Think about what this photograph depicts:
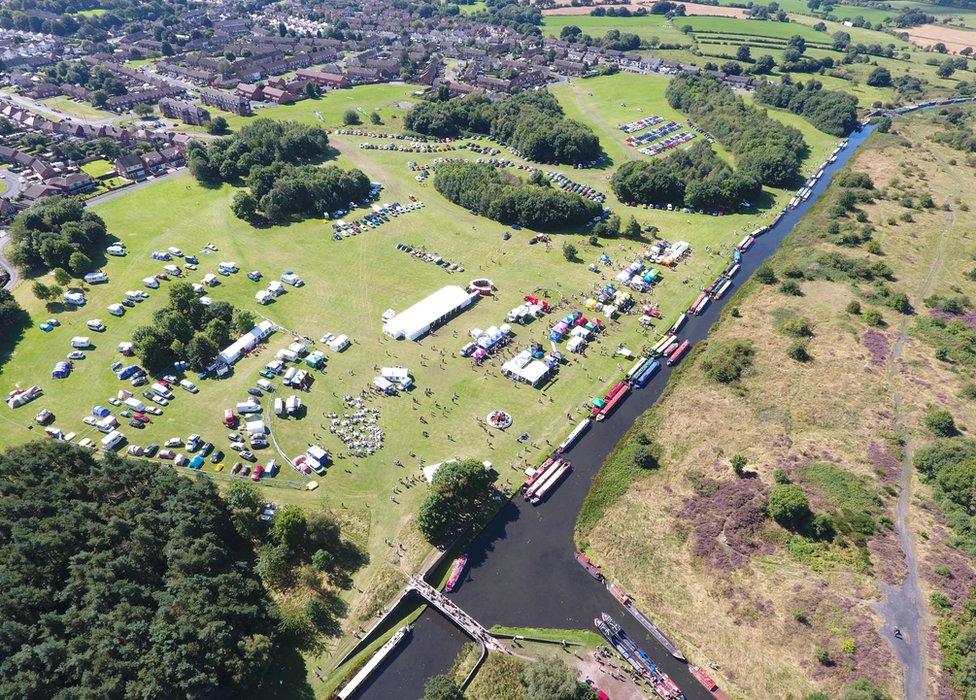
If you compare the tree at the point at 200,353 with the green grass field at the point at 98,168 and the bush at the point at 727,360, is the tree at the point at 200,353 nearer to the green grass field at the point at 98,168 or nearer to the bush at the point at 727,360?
the bush at the point at 727,360

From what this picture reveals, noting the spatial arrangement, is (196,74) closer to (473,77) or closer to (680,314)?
(473,77)

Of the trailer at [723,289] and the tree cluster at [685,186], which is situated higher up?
the tree cluster at [685,186]

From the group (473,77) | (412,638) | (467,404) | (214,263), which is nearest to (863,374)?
(467,404)

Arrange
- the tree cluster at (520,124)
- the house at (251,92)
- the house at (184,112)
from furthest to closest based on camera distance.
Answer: the house at (251,92)
the house at (184,112)
the tree cluster at (520,124)

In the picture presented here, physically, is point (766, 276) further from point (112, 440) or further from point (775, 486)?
point (112, 440)

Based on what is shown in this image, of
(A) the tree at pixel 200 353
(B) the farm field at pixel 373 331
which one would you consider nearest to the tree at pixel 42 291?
(B) the farm field at pixel 373 331

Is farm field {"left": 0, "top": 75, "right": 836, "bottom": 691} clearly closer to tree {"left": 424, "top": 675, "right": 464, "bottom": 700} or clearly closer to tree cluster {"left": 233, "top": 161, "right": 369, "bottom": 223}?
tree cluster {"left": 233, "top": 161, "right": 369, "bottom": 223}

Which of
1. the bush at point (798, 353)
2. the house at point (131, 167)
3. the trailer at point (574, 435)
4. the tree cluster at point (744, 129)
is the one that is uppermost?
the tree cluster at point (744, 129)

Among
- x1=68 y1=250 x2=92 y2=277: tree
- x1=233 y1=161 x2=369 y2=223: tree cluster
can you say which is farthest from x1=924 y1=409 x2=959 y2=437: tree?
x1=68 y1=250 x2=92 y2=277: tree
